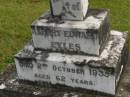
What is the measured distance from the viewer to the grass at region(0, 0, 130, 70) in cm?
859

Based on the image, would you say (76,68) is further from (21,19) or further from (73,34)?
(21,19)

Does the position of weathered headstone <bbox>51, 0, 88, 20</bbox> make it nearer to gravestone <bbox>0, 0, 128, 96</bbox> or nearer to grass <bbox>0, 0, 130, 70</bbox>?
gravestone <bbox>0, 0, 128, 96</bbox>

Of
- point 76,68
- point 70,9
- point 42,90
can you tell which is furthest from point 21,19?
point 76,68

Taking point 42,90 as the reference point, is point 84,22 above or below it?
above

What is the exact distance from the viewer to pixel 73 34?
537 cm

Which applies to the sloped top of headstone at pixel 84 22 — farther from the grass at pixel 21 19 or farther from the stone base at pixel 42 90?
the grass at pixel 21 19

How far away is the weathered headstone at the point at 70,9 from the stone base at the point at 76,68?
2.22ft

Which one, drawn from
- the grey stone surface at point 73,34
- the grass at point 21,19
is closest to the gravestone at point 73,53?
the grey stone surface at point 73,34

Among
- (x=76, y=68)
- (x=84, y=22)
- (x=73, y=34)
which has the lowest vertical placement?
(x=76, y=68)

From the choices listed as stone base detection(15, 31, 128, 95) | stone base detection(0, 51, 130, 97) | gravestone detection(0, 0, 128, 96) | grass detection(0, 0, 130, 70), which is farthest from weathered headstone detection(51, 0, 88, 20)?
grass detection(0, 0, 130, 70)

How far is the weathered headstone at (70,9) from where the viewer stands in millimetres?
5344

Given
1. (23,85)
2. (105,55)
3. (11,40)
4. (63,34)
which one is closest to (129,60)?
(105,55)

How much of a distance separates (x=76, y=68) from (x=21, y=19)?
17.4 feet

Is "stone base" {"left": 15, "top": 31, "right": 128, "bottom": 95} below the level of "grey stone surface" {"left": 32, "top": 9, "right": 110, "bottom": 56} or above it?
below
